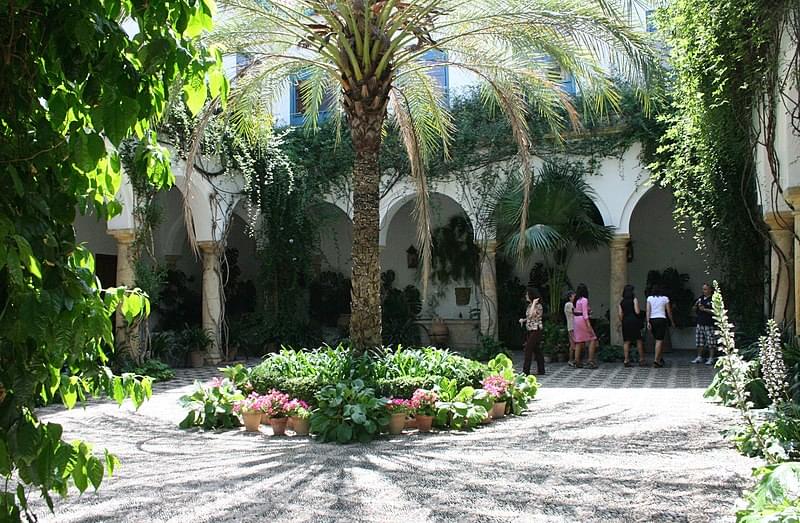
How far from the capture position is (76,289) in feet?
6.82

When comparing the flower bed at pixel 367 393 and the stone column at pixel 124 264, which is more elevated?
the stone column at pixel 124 264

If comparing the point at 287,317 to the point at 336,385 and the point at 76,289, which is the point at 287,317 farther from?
the point at 76,289

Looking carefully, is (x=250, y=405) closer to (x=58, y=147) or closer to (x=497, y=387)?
(x=497, y=387)

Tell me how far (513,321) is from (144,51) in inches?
617

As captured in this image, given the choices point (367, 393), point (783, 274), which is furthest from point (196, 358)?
point (783, 274)

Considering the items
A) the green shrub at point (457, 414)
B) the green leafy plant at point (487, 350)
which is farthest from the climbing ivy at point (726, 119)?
the green leafy plant at point (487, 350)

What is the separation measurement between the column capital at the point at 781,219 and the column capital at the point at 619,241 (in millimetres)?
5186

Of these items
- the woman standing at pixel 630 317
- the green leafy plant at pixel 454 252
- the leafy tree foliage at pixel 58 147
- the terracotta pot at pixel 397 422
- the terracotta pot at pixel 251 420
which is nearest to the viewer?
the leafy tree foliage at pixel 58 147

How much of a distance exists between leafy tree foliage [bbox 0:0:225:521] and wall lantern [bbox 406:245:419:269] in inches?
660

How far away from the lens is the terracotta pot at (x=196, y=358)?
15.2 m

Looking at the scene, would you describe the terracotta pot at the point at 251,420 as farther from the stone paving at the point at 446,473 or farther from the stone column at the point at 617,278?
the stone column at the point at 617,278

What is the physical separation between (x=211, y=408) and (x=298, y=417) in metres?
0.98

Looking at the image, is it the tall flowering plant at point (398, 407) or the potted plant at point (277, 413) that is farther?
the potted plant at point (277, 413)

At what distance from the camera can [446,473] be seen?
5281 mm
